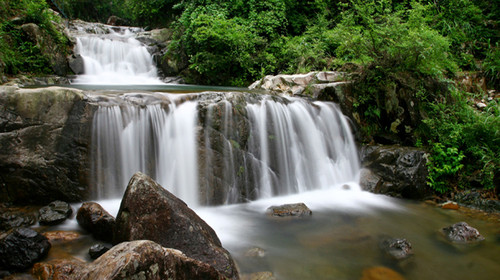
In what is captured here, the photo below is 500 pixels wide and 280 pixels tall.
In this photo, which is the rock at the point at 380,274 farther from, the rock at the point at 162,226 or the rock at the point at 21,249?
the rock at the point at 21,249

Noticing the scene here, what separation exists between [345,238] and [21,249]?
14.9 feet

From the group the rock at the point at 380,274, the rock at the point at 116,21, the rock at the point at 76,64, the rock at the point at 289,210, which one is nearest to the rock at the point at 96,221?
the rock at the point at 289,210

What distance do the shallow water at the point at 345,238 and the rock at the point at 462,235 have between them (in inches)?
5.0

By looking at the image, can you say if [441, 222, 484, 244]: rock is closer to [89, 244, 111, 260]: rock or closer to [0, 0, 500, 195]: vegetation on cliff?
[0, 0, 500, 195]: vegetation on cliff

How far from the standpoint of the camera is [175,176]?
5730 mm

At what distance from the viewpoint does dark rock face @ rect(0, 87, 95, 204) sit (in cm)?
476

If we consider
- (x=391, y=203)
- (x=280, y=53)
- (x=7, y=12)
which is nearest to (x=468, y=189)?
(x=391, y=203)

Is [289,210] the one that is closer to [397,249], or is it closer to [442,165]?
[397,249]

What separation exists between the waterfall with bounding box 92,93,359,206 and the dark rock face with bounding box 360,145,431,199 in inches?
21.7

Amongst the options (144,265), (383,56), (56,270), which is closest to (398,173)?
(383,56)

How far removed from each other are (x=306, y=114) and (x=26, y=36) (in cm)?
1041

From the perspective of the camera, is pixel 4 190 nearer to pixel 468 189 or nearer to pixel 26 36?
pixel 26 36

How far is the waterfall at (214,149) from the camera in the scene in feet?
17.8

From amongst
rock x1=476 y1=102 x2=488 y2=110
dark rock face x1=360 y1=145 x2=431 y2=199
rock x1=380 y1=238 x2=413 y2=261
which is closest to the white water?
rock x1=380 y1=238 x2=413 y2=261
